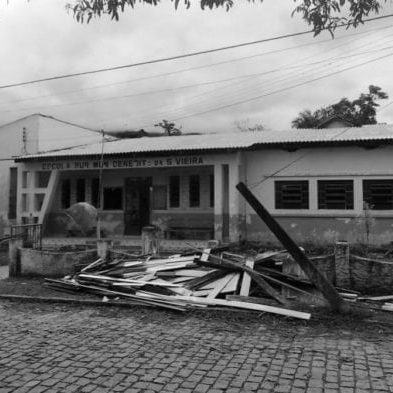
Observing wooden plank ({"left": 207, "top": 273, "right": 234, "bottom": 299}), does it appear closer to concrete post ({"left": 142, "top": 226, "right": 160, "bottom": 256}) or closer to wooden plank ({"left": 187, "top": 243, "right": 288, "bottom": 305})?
wooden plank ({"left": 187, "top": 243, "right": 288, "bottom": 305})

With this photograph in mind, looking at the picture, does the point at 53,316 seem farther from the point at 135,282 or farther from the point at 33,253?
the point at 33,253

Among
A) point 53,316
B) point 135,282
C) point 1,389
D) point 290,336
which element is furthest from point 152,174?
point 1,389

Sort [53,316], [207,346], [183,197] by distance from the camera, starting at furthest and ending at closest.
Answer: [183,197] < [53,316] < [207,346]

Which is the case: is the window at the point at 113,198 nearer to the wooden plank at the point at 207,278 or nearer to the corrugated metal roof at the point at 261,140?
the corrugated metal roof at the point at 261,140

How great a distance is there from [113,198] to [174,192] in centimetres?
287

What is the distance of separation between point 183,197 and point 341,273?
12132mm

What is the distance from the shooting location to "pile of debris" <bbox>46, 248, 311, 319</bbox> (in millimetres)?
8398

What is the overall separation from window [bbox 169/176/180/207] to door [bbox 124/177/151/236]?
3.44 ft

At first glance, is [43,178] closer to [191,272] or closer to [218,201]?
[218,201]

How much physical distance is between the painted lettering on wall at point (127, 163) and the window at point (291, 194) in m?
3.13

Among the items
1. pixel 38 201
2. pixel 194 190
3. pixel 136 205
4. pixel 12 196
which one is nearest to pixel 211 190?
pixel 194 190

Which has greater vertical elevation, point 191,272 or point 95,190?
point 95,190

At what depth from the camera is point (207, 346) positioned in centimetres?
635

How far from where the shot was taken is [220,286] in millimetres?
9008
